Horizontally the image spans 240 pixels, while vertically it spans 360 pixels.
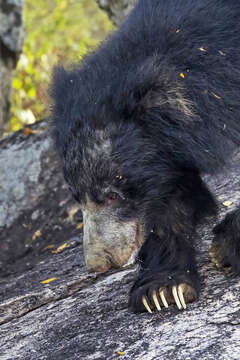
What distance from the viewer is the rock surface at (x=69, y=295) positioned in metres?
2.19

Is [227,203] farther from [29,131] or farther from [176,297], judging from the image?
[29,131]

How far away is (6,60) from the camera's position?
6.19m

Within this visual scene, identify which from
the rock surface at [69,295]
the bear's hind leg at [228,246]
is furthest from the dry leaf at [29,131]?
the bear's hind leg at [228,246]

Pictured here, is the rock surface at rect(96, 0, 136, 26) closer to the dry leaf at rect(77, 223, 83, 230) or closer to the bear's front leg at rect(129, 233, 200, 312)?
the dry leaf at rect(77, 223, 83, 230)

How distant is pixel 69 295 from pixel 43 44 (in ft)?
19.9

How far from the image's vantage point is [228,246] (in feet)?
8.59

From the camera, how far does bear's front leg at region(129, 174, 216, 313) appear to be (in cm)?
250

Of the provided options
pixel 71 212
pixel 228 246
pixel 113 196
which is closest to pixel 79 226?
pixel 71 212

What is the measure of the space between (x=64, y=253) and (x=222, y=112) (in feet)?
5.92

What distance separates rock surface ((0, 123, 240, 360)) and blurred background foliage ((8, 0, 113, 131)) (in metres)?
1.73

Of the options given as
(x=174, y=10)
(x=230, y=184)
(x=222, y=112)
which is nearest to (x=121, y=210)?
(x=222, y=112)

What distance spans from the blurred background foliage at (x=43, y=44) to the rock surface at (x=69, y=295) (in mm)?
1727

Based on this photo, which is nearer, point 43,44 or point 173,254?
point 173,254

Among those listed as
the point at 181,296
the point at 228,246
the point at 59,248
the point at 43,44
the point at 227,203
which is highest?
the point at 43,44
